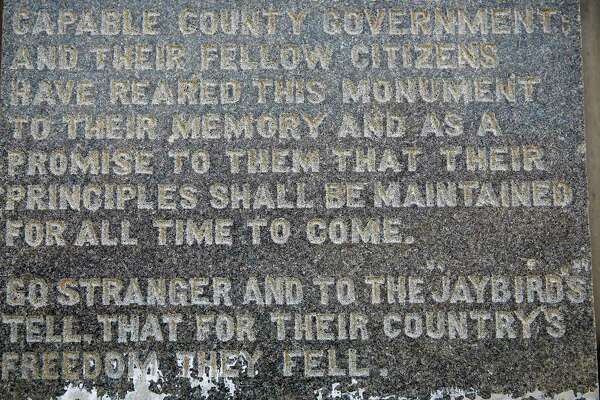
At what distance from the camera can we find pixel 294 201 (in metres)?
4.01

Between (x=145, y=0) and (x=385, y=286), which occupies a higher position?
(x=145, y=0)

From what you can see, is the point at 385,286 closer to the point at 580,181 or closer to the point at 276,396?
the point at 276,396

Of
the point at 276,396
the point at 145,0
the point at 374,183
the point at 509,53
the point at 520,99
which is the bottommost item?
the point at 276,396

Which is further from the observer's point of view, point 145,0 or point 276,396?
point 145,0

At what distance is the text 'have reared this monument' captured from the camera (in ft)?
12.8

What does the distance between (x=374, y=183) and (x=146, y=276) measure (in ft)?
4.12

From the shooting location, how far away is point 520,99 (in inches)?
161

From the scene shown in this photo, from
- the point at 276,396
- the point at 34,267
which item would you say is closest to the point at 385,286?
the point at 276,396

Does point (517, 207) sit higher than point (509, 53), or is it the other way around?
point (509, 53)

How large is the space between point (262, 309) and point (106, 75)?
1471mm

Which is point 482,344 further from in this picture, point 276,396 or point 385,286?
point 276,396

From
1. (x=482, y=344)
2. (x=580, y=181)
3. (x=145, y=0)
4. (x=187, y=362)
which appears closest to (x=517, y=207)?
(x=580, y=181)

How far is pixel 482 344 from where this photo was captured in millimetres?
3924

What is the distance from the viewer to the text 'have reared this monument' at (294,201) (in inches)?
154
